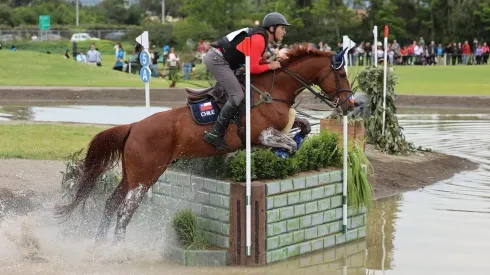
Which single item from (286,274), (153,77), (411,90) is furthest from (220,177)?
(153,77)

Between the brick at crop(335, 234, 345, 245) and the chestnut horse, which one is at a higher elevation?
the chestnut horse

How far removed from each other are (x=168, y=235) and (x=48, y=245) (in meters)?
1.33

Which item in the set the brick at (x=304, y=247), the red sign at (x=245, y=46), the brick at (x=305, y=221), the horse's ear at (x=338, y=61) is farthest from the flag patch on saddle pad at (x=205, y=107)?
Answer: the brick at (x=304, y=247)

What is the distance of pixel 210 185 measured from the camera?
9141mm

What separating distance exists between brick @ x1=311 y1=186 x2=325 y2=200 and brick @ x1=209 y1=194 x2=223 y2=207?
1042 mm

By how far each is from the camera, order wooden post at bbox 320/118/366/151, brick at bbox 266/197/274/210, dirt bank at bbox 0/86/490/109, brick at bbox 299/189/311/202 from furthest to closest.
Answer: dirt bank at bbox 0/86/490/109, wooden post at bbox 320/118/366/151, brick at bbox 299/189/311/202, brick at bbox 266/197/274/210

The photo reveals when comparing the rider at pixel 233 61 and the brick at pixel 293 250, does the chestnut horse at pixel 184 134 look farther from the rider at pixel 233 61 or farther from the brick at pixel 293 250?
the brick at pixel 293 250

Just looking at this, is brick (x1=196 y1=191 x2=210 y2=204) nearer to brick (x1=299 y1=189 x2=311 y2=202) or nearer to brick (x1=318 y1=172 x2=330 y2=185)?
brick (x1=299 y1=189 x2=311 y2=202)

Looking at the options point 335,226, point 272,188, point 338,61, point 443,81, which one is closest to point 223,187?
point 272,188

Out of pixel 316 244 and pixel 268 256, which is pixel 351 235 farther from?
pixel 268 256

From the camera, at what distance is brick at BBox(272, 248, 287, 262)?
893 centimetres

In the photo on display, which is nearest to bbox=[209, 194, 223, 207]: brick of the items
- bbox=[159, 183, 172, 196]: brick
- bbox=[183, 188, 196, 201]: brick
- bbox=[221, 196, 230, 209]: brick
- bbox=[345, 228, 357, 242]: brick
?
bbox=[221, 196, 230, 209]: brick

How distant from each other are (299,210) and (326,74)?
1.48m

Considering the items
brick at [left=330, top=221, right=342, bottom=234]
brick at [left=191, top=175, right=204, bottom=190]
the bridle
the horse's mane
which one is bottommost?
brick at [left=330, top=221, right=342, bottom=234]
